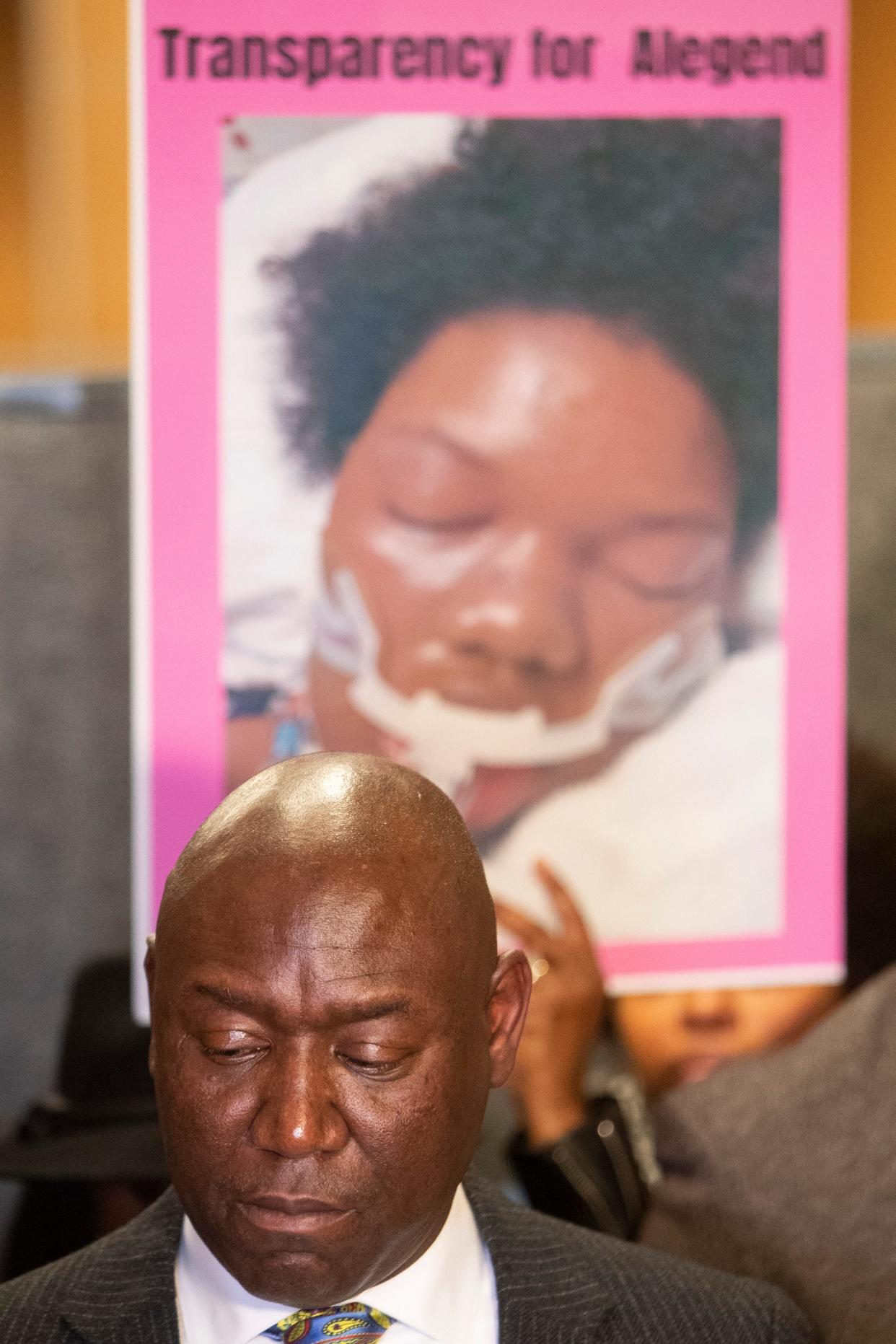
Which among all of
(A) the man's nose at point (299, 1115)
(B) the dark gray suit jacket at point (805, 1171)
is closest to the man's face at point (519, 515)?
(B) the dark gray suit jacket at point (805, 1171)

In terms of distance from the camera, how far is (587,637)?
1272 millimetres

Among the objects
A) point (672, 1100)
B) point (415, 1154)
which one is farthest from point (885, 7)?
point (415, 1154)

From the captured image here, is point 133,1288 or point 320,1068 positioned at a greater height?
point 320,1068

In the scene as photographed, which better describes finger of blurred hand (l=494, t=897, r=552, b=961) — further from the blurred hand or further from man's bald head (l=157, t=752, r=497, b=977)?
man's bald head (l=157, t=752, r=497, b=977)

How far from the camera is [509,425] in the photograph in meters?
1.25

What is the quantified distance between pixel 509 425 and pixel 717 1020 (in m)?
0.49

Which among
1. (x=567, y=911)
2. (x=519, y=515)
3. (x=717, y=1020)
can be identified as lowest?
(x=717, y=1020)

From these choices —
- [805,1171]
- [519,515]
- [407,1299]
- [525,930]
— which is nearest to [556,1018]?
[525,930]

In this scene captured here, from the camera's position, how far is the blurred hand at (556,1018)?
4.09 feet

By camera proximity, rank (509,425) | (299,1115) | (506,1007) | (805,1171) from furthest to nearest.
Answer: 1. (509,425)
2. (805,1171)
3. (506,1007)
4. (299,1115)

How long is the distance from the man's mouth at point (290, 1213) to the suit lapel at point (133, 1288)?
0.12m

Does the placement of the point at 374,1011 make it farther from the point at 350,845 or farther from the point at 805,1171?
the point at 805,1171

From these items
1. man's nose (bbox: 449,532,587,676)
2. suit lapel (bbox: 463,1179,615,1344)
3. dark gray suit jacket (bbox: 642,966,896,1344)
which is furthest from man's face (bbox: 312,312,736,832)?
suit lapel (bbox: 463,1179,615,1344)

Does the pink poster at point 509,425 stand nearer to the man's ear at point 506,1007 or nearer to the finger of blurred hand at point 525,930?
the finger of blurred hand at point 525,930
